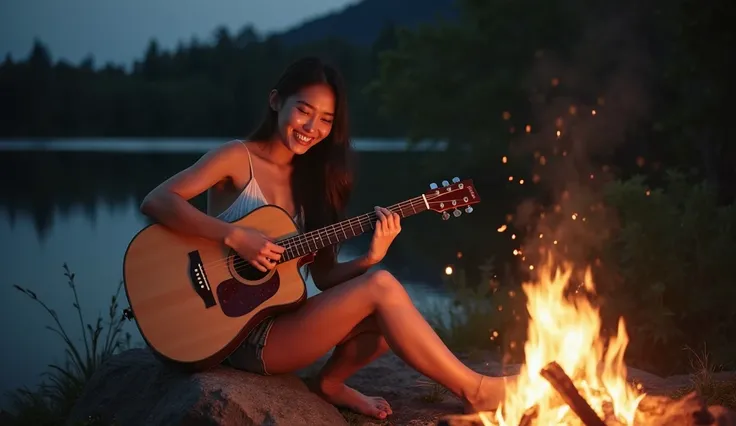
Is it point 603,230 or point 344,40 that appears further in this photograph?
point 344,40

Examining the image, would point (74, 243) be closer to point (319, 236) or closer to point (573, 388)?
point (319, 236)

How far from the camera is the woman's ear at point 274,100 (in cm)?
346

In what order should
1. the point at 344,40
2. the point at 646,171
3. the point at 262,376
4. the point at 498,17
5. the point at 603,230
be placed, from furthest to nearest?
1. the point at 344,40
2. the point at 498,17
3. the point at 646,171
4. the point at 603,230
5. the point at 262,376

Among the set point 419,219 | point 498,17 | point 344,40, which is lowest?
point 419,219

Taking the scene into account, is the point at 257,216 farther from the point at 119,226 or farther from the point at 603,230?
the point at 119,226

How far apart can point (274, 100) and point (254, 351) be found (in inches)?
40.7

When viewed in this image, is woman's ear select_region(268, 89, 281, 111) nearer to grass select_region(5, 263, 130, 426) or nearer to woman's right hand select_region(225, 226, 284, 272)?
woman's right hand select_region(225, 226, 284, 272)

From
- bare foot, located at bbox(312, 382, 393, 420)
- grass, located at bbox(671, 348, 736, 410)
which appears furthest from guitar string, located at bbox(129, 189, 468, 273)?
grass, located at bbox(671, 348, 736, 410)

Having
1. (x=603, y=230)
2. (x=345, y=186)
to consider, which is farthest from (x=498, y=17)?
(x=345, y=186)

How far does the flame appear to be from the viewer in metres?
3.05

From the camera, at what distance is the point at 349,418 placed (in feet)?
11.9

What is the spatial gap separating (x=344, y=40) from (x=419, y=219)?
2006 centimetres

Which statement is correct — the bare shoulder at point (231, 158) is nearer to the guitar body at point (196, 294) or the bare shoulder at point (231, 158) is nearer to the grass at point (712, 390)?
the guitar body at point (196, 294)

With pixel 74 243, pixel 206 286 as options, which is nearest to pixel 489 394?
pixel 206 286
